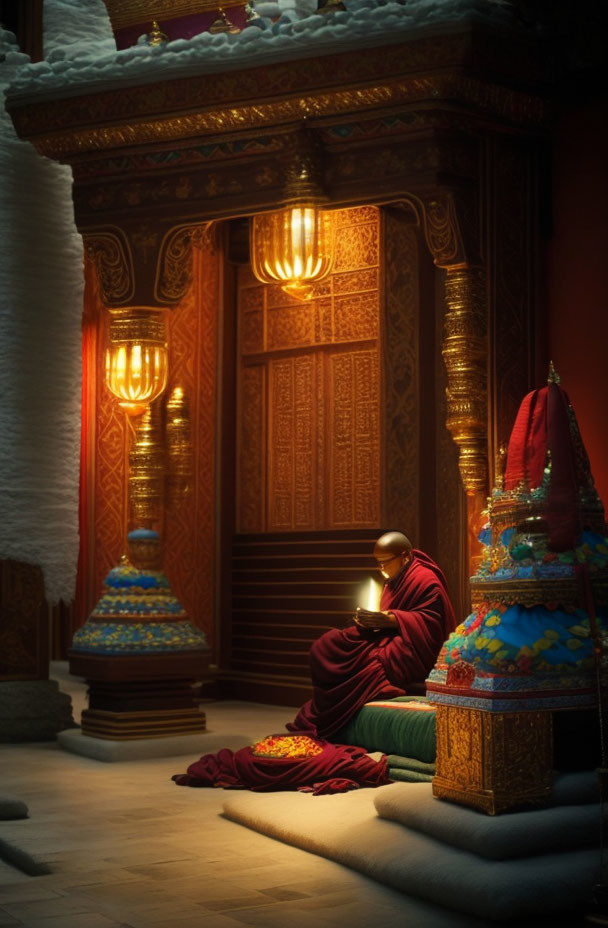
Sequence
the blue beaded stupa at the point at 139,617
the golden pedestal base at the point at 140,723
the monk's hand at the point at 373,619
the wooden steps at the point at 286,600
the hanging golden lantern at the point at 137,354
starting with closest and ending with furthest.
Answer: the monk's hand at the point at 373,619
the golden pedestal base at the point at 140,723
the blue beaded stupa at the point at 139,617
the hanging golden lantern at the point at 137,354
the wooden steps at the point at 286,600

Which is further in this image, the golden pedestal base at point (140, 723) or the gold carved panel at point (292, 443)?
the gold carved panel at point (292, 443)

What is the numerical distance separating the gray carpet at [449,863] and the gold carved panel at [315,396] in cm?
413

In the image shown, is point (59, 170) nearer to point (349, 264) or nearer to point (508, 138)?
point (349, 264)

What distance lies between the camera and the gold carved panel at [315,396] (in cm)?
914

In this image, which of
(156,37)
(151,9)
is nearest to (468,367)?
(156,37)

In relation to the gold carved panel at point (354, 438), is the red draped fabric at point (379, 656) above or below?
below

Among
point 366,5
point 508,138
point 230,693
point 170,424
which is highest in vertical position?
point 366,5

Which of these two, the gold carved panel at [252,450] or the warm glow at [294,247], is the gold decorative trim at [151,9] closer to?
the warm glow at [294,247]

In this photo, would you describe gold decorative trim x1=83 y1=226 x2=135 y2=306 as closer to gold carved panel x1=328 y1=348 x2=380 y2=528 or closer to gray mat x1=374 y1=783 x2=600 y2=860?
gold carved panel x1=328 y1=348 x2=380 y2=528

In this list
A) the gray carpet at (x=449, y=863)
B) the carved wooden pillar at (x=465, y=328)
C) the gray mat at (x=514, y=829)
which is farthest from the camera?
the carved wooden pillar at (x=465, y=328)

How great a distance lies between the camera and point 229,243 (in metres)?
10.0

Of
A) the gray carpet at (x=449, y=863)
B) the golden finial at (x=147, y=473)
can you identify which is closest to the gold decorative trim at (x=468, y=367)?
the golden finial at (x=147, y=473)

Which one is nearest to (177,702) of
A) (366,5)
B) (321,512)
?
(321,512)

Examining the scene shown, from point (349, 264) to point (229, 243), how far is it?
1.20 m
